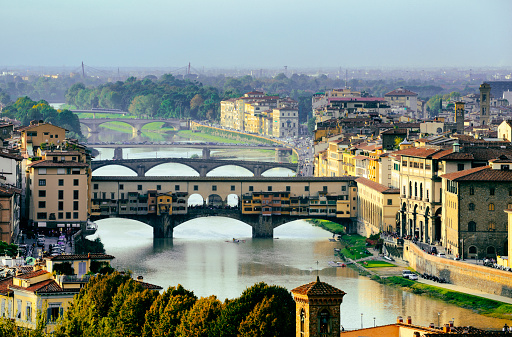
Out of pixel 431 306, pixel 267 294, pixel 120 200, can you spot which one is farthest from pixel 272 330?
pixel 120 200

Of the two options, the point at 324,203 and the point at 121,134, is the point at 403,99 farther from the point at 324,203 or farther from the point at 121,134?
the point at 324,203

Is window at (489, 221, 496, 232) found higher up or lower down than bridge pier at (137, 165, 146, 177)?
higher up

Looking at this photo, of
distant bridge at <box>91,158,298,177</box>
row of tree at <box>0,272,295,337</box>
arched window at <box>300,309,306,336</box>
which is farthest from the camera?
distant bridge at <box>91,158,298,177</box>

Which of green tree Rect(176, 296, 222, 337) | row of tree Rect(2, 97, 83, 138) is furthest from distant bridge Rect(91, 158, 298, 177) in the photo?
green tree Rect(176, 296, 222, 337)

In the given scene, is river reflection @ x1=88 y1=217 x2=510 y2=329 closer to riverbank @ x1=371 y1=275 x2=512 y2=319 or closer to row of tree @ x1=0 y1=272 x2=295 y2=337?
riverbank @ x1=371 y1=275 x2=512 y2=319

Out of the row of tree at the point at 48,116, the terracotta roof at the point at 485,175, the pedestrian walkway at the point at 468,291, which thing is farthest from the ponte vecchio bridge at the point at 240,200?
the row of tree at the point at 48,116

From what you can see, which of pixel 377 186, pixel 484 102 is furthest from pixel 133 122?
pixel 377 186
